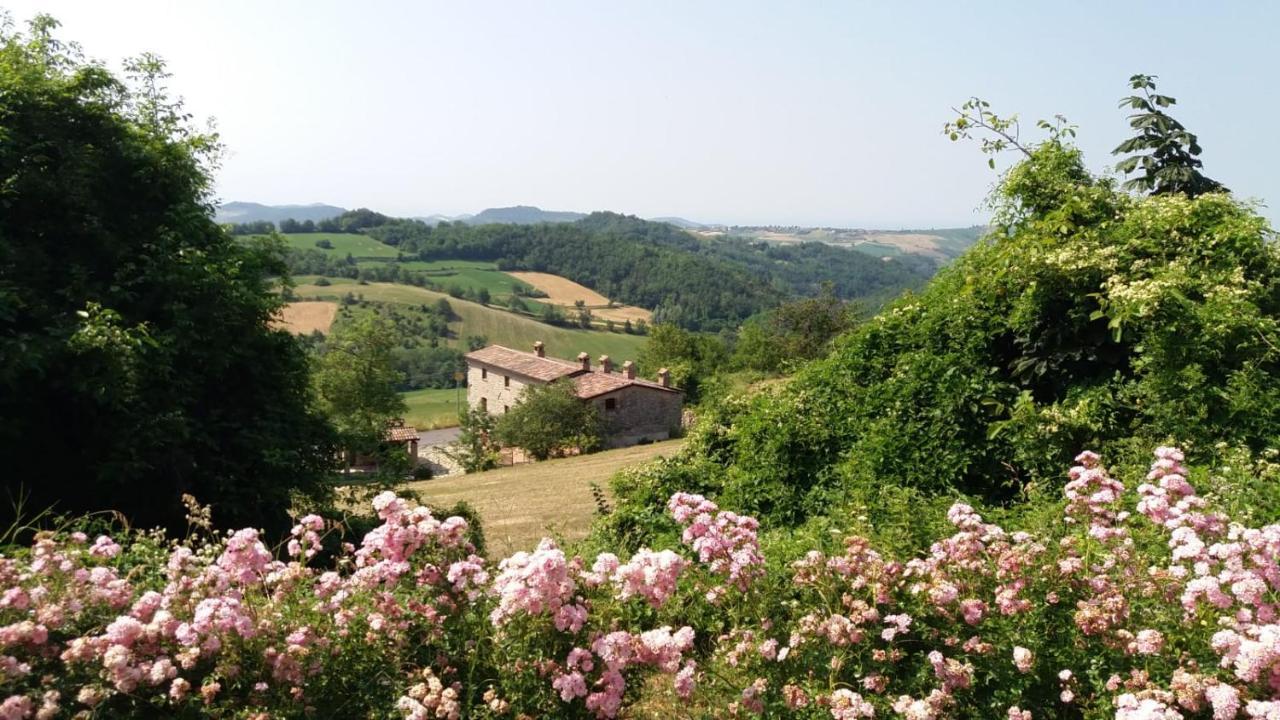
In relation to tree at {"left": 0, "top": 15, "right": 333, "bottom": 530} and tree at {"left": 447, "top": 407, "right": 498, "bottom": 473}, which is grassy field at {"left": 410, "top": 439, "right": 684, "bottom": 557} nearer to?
tree at {"left": 447, "top": 407, "right": 498, "bottom": 473}

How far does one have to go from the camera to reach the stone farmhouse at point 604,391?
4516cm

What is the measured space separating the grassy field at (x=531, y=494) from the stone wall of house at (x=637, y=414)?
14.8 feet

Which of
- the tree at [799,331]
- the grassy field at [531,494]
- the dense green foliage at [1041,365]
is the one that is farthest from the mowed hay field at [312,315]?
the dense green foliage at [1041,365]

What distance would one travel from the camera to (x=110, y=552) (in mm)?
3570

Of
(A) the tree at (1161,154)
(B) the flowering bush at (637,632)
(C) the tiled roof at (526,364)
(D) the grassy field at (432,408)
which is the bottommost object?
(D) the grassy field at (432,408)

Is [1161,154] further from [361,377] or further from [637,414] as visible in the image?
[637,414]

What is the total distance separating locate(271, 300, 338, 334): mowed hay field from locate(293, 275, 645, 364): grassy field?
9.17 feet

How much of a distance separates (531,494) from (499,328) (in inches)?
3156

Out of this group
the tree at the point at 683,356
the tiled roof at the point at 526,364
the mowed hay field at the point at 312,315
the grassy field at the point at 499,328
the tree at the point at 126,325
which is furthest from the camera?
the grassy field at the point at 499,328

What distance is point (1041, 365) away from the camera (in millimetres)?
7977

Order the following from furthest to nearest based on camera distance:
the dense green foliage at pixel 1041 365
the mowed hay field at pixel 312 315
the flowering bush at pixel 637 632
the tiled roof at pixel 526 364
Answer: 1. the mowed hay field at pixel 312 315
2. the tiled roof at pixel 526 364
3. the dense green foliage at pixel 1041 365
4. the flowering bush at pixel 637 632

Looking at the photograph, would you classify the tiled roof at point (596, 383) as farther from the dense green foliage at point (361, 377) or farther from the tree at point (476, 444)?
the dense green foliage at point (361, 377)

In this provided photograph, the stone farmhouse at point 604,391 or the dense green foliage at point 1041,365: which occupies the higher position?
the dense green foliage at point 1041,365

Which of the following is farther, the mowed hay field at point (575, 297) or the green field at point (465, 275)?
the green field at point (465, 275)
